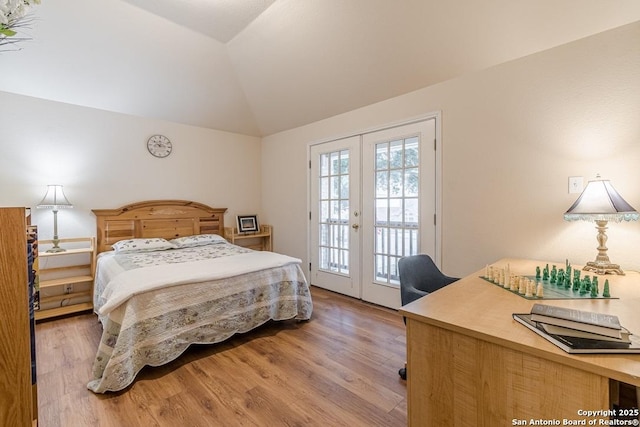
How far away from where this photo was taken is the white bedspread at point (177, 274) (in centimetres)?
194

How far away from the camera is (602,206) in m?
1.67

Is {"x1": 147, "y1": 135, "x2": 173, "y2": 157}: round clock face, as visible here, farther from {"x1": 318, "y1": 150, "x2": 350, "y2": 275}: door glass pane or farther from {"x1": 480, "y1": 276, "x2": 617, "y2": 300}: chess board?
{"x1": 480, "y1": 276, "x2": 617, "y2": 300}: chess board

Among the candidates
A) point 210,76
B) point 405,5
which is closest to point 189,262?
point 210,76

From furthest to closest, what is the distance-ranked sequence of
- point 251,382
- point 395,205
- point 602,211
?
point 395,205
point 251,382
point 602,211

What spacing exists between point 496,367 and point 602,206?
140cm

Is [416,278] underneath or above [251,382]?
above

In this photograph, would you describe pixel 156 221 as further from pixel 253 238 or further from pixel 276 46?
pixel 276 46

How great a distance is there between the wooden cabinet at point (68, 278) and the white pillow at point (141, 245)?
0.26 m

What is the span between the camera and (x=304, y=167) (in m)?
4.11

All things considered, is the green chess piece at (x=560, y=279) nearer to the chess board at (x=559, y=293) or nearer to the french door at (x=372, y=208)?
the chess board at (x=559, y=293)

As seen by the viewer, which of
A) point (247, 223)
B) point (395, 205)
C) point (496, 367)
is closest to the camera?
point (496, 367)

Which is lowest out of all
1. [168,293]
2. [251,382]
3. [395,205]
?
[251,382]

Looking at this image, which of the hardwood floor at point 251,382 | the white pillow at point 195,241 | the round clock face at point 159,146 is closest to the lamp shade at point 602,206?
the hardwood floor at point 251,382

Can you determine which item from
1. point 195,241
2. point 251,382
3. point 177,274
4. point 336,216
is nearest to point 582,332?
point 251,382
